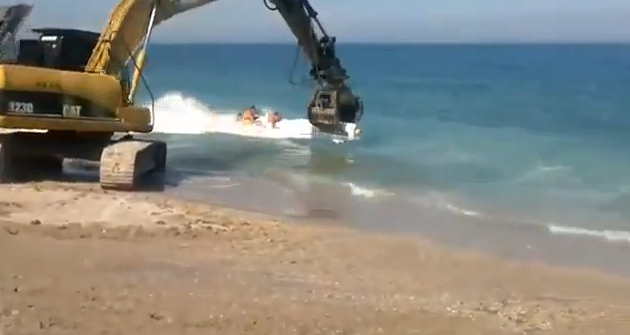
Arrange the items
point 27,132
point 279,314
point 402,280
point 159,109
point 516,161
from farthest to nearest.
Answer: point 159,109, point 516,161, point 27,132, point 402,280, point 279,314

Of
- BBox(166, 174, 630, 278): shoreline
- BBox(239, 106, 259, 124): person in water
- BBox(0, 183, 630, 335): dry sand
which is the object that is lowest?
BBox(239, 106, 259, 124): person in water

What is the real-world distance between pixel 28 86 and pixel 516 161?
11.5 m

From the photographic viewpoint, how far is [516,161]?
22.2 meters

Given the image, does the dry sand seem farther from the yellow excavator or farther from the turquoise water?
the turquoise water

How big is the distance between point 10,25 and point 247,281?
853 cm

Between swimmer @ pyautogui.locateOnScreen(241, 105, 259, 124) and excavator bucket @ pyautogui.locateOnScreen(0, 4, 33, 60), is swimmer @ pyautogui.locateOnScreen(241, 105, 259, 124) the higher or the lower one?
the lower one

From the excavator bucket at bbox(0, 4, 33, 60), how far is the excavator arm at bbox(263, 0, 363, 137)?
17.5 feet

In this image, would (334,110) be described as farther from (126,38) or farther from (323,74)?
(126,38)

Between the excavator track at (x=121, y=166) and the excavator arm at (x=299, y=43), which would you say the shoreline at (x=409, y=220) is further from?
the excavator arm at (x=299, y=43)

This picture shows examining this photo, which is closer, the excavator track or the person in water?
the excavator track

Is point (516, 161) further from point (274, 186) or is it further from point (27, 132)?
point (27, 132)

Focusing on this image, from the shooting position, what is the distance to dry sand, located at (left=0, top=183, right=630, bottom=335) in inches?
317

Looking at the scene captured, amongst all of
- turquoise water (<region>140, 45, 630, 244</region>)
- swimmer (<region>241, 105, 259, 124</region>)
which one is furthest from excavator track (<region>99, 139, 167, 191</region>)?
swimmer (<region>241, 105, 259, 124</region>)

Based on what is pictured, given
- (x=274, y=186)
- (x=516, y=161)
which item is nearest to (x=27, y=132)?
(x=274, y=186)
